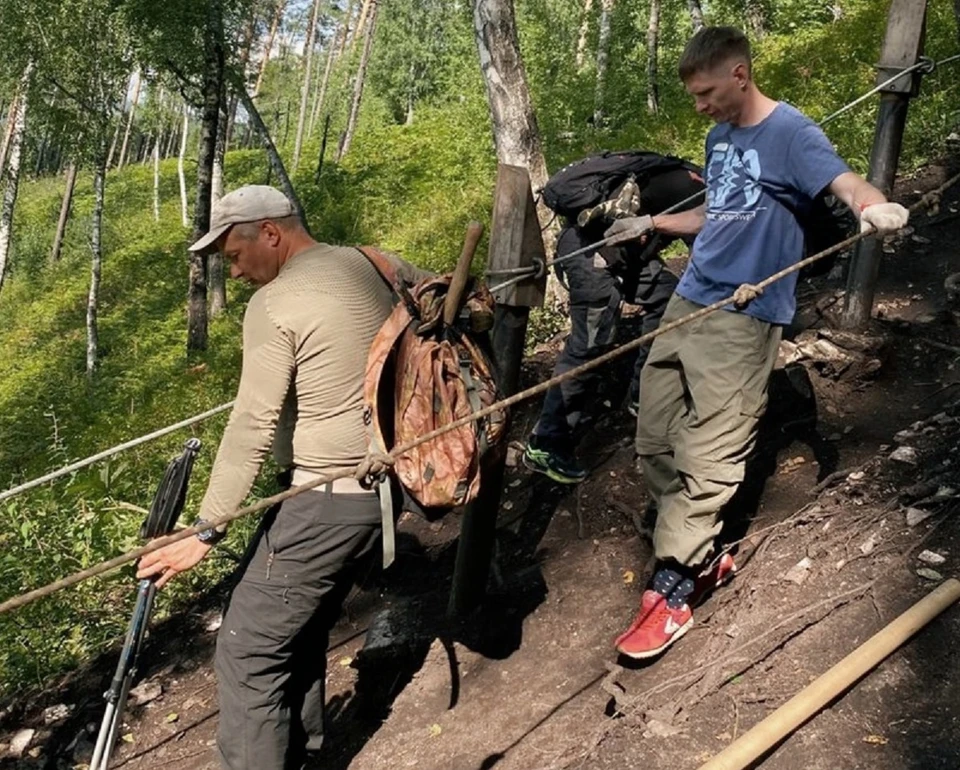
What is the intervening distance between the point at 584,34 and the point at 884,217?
23.0m

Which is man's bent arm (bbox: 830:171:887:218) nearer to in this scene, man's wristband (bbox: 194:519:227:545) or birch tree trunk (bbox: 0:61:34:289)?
man's wristband (bbox: 194:519:227:545)

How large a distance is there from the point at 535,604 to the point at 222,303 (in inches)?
584

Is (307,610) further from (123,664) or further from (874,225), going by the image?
(874,225)

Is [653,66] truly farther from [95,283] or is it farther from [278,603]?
[278,603]

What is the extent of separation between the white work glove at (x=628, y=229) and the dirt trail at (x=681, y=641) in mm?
1346

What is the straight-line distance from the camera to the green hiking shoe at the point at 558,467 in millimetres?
4742

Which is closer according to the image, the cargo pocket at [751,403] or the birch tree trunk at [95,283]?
the cargo pocket at [751,403]

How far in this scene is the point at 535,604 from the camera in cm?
399

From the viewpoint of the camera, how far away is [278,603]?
9.71ft

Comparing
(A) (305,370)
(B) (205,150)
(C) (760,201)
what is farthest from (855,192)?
(B) (205,150)

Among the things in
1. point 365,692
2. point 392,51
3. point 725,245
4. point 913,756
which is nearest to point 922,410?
point 725,245

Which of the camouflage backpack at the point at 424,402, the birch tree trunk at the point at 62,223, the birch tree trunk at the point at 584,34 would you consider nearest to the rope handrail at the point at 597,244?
the camouflage backpack at the point at 424,402

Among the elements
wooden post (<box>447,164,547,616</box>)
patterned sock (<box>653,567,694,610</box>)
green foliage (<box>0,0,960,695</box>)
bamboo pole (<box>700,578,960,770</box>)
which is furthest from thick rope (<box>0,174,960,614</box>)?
green foliage (<box>0,0,960,695</box>)

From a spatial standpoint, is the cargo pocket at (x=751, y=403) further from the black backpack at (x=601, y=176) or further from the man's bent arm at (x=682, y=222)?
the black backpack at (x=601, y=176)
